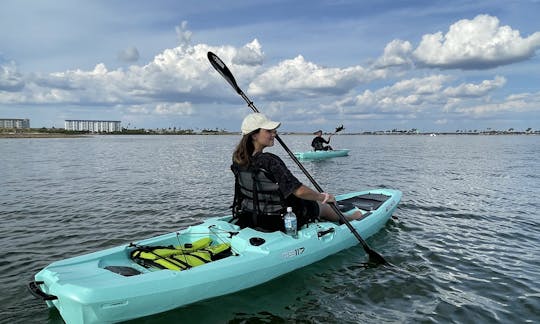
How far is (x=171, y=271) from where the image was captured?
452 centimetres

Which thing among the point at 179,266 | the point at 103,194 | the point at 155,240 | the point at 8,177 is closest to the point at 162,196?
the point at 103,194

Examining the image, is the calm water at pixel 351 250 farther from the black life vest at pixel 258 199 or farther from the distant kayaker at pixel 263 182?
the distant kayaker at pixel 263 182

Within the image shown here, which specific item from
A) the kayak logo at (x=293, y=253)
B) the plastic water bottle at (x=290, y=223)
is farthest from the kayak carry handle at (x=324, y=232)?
the plastic water bottle at (x=290, y=223)

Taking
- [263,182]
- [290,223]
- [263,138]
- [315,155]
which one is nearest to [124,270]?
[263,182]

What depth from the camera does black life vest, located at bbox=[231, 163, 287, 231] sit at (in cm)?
556

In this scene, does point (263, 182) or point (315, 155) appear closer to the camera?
point (263, 182)

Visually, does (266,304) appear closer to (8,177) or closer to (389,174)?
(389,174)

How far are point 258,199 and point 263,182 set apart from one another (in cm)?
34

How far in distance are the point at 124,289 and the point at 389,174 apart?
57.7ft

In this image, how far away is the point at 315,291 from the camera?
5.60 m

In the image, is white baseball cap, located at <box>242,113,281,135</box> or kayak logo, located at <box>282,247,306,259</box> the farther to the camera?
kayak logo, located at <box>282,247,306,259</box>

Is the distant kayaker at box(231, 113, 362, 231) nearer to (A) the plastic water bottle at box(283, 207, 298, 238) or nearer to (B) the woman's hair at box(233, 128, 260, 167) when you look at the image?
(B) the woman's hair at box(233, 128, 260, 167)

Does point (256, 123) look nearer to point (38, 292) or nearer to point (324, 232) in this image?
point (324, 232)

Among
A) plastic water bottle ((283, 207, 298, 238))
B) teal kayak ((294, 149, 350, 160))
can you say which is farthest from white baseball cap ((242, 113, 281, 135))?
teal kayak ((294, 149, 350, 160))
